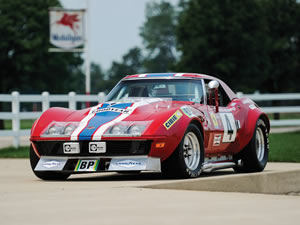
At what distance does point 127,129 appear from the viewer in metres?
8.66

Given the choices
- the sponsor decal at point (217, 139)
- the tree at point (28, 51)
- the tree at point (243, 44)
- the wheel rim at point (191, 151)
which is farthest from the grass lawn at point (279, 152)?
the tree at point (243, 44)

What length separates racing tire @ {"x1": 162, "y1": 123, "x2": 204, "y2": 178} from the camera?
8.77m

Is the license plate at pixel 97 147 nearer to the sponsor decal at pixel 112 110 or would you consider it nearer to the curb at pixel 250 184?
the sponsor decal at pixel 112 110

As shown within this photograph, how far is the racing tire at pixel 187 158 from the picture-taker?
877 cm

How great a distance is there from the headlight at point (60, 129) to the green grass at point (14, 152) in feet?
20.4

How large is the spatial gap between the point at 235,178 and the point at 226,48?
169 feet

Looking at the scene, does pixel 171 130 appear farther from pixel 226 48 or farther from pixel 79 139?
pixel 226 48

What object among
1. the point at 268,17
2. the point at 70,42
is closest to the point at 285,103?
the point at 268,17

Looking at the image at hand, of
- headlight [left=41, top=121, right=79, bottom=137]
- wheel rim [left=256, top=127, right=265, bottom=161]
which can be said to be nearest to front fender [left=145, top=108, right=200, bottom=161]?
headlight [left=41, top=121, right=79, bottom=137]

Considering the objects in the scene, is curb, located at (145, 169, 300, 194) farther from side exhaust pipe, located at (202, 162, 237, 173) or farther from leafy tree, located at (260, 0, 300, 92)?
leafy tree, located at (260, 0, 300, 92)

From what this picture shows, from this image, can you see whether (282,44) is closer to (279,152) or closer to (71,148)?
(279,152)

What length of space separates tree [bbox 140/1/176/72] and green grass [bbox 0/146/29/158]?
9849 cm

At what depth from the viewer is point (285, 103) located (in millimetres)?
94562

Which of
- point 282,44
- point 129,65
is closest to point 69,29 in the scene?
point 282,44
